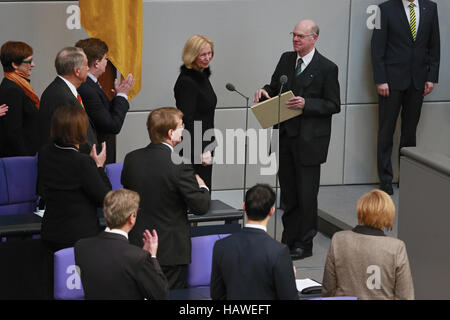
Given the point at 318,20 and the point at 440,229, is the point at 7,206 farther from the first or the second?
the point at 318,20

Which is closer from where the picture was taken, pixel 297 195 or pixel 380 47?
pixel 297 195

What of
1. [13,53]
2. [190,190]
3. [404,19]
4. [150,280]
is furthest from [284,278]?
[404,19]

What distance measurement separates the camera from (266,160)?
704 centimetres

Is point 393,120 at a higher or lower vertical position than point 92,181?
higher

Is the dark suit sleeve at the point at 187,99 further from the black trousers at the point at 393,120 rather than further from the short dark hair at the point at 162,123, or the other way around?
the black trousers at the point at 393,120

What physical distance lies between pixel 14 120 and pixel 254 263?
9.48 feet

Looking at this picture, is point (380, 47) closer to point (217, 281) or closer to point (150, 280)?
point (217, 281)

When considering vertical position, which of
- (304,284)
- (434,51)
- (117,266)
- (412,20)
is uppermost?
(412,20)

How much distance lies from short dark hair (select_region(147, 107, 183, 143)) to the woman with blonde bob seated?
0.96 m

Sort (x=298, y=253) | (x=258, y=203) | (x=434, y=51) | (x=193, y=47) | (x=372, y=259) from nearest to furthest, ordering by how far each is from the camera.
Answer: (x=258, y=203)
(x=372, y=259)
(x=193, y=47)
(x=298, y=253)
(x=434, y=51)

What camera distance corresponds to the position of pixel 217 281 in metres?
3.25

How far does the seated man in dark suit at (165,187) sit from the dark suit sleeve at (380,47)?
3.26 metres

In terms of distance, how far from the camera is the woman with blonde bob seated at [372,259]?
3.47 m
